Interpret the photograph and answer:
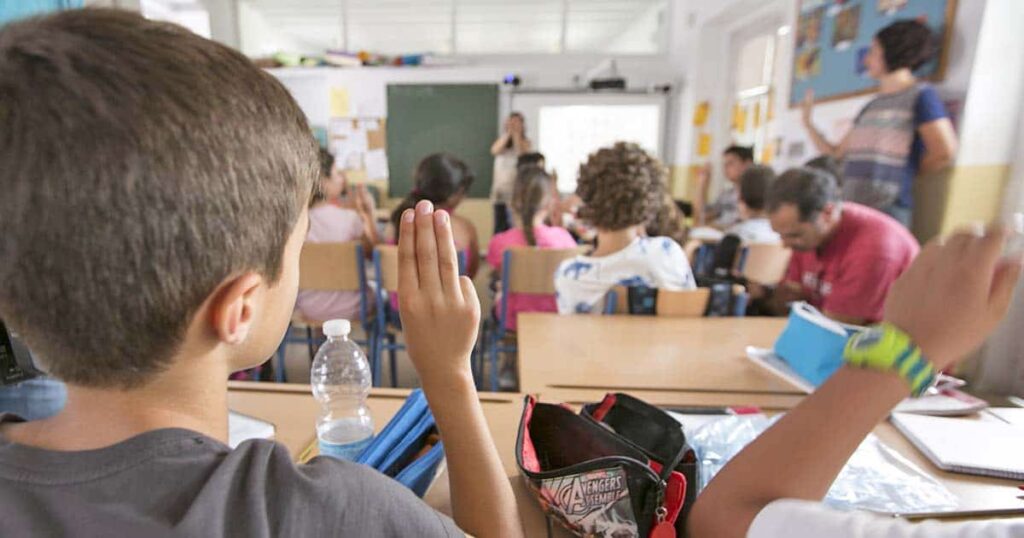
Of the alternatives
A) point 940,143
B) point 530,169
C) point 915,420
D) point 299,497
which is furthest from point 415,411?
point 940,143

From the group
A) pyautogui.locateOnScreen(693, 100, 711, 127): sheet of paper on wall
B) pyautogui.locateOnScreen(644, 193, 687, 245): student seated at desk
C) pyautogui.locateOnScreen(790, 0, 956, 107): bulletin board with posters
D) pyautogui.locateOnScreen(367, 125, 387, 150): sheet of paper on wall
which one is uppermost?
pyautogui.locateOnScreen(790, 0, 956, 107): bulletin board with posters

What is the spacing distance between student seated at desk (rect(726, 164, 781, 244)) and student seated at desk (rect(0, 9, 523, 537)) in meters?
2.93

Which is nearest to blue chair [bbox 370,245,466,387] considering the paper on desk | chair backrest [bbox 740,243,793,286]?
chair backrest [bbox 740,243,793,286]

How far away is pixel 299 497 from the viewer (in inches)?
17.4

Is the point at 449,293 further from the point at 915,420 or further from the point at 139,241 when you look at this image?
the point at 915,420

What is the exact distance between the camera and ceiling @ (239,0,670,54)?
5.90 metres

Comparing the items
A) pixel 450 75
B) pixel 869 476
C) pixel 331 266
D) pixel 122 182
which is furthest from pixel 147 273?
pixel 450 75

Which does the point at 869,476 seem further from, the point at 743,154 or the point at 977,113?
the point at 743,154

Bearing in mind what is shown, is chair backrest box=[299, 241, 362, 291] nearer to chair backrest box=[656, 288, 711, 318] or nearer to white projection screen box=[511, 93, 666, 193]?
chair backrest box=[656, 288, 711, 318]

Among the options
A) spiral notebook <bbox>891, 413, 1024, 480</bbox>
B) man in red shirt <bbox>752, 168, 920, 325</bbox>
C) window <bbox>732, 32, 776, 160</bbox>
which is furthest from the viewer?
window <bbox>732, 32, 776, 160</bbox>

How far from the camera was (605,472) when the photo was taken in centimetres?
68

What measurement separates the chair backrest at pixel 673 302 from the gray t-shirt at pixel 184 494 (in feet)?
4.48

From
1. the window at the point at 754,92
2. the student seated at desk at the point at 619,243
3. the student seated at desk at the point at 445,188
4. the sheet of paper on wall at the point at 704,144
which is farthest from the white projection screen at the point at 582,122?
the student seated at desk at the point at 619,243

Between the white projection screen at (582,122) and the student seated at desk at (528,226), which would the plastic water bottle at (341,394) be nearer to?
the student seated at desk at (528,226)
